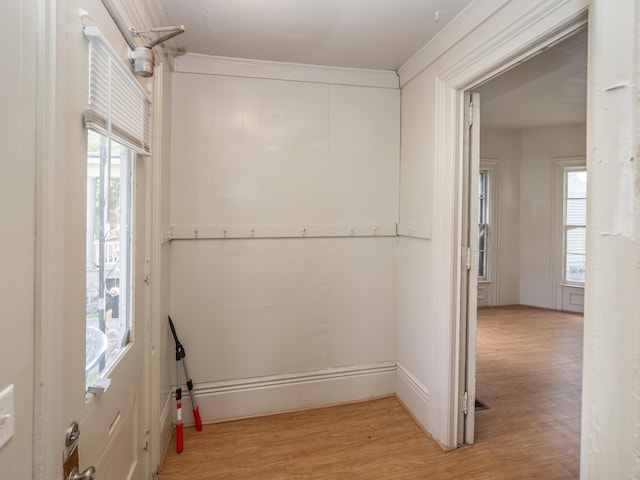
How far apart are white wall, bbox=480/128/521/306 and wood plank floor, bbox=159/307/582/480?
2.57 m

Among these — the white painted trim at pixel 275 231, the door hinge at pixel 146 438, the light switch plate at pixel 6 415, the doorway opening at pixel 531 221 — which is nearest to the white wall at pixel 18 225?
the light switch plate at pixel 6 415

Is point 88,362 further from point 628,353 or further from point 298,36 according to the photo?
point 298,36

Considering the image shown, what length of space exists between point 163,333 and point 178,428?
23.8 inches

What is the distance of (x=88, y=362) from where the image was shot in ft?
3.66

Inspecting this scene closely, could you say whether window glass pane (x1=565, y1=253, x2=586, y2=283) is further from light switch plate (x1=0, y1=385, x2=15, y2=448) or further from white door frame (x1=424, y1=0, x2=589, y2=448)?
light switch plate (x1=0, y1=385, x2=15, y2=448)

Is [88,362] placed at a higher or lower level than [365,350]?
higher

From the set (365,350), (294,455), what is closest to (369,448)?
(294,455)

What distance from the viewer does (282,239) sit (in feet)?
8.07

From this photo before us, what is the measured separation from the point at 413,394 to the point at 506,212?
399cm

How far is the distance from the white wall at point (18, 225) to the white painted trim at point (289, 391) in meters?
1.73

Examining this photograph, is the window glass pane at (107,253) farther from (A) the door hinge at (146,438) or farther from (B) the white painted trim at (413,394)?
(B) the white painted trim at (413,394)

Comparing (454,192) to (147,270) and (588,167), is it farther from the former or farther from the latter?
(147,270)

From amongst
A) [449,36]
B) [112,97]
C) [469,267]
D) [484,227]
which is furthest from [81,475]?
[484,227]

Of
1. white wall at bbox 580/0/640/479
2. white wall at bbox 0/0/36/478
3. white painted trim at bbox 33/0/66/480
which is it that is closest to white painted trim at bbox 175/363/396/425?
white painted trim at bbox 33/0/66/480
